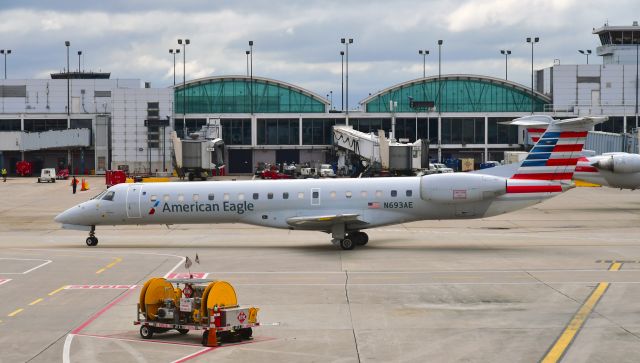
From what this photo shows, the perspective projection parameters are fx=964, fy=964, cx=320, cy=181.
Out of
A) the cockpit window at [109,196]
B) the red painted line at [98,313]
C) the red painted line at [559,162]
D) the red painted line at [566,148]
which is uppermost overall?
the red painted line at [566,148]

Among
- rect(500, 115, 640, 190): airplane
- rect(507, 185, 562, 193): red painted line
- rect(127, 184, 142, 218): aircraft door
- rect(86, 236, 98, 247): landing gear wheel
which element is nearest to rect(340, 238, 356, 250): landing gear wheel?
rect(507, 185, 562, 193): red painted line

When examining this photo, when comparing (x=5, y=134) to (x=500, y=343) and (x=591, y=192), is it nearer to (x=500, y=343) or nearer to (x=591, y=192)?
(x=591, y=192)

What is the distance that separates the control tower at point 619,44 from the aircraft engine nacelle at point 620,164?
7552 cm

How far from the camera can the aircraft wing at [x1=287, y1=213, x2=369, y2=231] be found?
40531 millimetres

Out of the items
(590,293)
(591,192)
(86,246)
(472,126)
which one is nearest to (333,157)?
(472,126)

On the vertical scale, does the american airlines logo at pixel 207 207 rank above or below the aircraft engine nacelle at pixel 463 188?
below

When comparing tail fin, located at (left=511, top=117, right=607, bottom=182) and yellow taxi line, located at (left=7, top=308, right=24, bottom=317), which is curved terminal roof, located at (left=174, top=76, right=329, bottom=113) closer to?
tail fin, located at (left=511, top=117, right=607, bottom=182)

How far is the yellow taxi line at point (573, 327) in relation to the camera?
21047 mm

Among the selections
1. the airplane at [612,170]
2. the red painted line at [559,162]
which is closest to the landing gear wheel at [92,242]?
the red painted line at [559,162]

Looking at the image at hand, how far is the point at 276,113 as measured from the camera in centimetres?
13488

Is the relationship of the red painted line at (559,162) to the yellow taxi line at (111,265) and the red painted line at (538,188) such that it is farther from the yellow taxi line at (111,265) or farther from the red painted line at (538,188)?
the yellow taxi line at (111,265)

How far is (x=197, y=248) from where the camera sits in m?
44.5

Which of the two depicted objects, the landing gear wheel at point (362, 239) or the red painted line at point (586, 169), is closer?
the landing gear wheel at point (362, 239)

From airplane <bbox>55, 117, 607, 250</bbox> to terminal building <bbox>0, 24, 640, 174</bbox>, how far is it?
8371 cm
